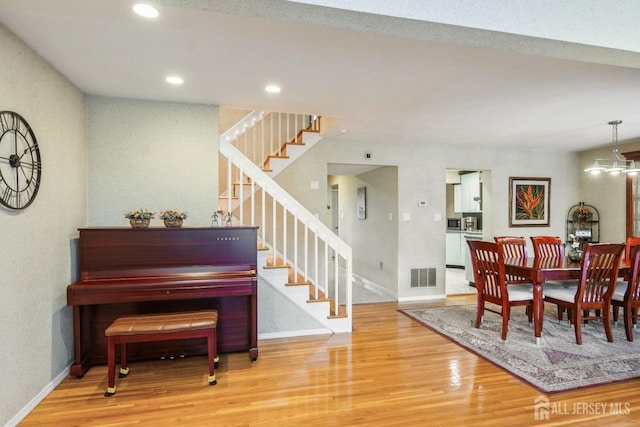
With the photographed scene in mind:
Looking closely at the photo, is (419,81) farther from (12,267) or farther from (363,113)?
(12,267)

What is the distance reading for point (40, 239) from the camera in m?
2.38

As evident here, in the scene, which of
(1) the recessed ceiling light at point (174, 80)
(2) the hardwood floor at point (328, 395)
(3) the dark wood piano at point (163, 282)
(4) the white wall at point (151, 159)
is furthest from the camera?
(4) the white wall at point (151, 159)

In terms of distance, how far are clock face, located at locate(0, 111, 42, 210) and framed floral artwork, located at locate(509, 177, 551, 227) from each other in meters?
6.16

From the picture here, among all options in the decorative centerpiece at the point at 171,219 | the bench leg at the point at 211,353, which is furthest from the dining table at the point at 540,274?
the decorative centerpiece at the point at 171,219

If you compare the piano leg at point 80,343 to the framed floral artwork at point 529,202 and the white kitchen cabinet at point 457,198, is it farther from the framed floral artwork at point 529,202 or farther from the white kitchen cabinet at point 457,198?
the white kitchen cabinet at point 457,198

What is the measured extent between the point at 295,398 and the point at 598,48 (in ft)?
9.11

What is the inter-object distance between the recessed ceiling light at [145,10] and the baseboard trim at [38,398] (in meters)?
2.50

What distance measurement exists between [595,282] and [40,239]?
4.73 metres

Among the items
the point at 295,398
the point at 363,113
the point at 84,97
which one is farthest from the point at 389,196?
the point at 84,97

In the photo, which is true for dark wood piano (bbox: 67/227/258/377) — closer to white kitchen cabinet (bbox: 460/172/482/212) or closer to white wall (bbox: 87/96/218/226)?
white wall (bbox: 87/96/218/226)

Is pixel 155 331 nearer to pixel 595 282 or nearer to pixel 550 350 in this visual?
pixel 550 350

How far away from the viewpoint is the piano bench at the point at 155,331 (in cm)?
242

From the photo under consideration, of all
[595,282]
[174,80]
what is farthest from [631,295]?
[174,80]

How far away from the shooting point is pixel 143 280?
2.75 m
